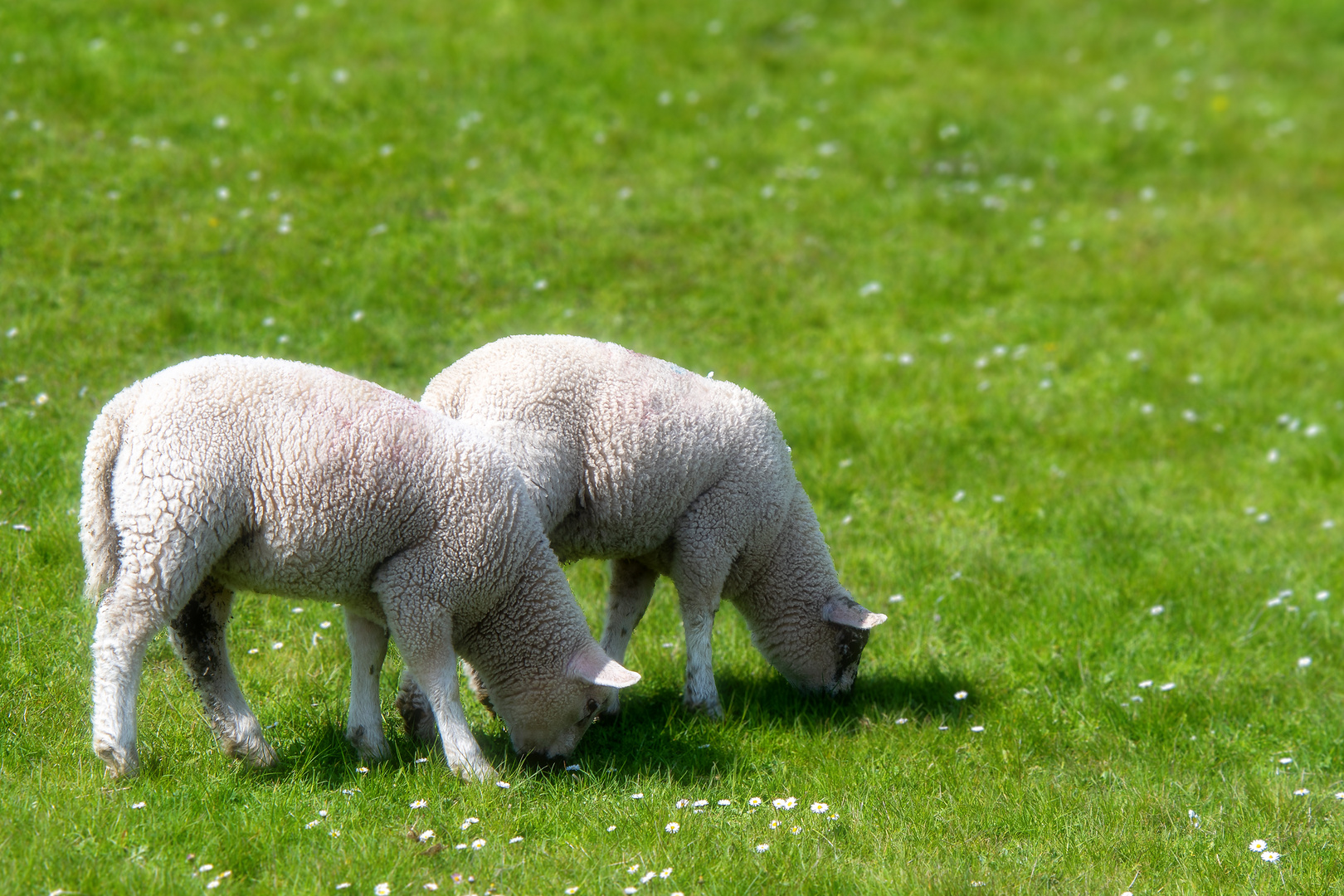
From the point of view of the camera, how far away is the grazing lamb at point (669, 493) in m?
5.09

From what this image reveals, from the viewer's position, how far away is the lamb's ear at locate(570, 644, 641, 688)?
477 cm

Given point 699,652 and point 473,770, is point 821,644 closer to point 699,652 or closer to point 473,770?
point 699,652

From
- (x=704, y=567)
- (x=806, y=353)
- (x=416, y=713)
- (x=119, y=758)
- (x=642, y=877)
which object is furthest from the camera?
(x=806, y=353)

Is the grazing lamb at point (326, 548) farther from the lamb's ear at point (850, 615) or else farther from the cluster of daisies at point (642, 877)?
the lamb's ear at point (850, 615)

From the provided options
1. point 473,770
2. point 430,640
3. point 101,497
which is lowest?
point 473,770

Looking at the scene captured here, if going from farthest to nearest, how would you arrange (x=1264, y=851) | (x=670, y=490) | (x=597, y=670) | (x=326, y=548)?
(x=670, y=490), (x=597, y=670), (x=1264, y=851), (x=326, y=548)

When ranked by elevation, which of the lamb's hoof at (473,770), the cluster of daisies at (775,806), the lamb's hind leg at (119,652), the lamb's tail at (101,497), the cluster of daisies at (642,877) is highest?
the lamb's tail at (101,497)

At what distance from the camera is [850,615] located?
580 cm

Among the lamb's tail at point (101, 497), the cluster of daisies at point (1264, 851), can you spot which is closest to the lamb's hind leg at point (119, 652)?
the lamb's tail at point (101, 497)

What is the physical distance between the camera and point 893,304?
945 centimetres

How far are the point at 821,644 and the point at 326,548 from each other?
7.65ft

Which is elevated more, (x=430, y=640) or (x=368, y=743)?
(x=430, y=640)

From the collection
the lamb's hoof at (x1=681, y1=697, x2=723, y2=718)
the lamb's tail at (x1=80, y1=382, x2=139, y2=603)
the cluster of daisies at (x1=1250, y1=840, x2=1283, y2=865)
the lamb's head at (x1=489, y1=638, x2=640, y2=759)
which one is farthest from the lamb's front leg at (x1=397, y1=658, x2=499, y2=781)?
the cluster of daisies at (x1=1250, y1=840, x2=1283, y2=865)

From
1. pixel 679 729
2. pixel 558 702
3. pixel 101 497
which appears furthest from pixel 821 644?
pixel 101 497
